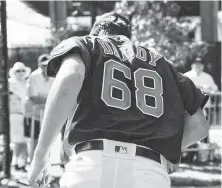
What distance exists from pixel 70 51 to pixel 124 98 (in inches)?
12.1

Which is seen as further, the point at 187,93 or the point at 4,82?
the point at 4,82

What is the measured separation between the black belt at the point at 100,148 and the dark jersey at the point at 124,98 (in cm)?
2

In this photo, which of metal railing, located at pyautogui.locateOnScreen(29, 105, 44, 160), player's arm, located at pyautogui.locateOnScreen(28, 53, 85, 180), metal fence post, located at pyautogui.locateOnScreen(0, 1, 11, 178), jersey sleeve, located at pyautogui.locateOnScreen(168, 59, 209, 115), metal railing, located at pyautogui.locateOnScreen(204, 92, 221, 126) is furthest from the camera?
metal railing, located at pyautogui.locateOnScreen(204, 92, 221, 126)

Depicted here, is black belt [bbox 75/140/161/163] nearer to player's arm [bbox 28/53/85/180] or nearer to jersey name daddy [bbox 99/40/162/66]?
player's arm [bbox 28/53/85/180]

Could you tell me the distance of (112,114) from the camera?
228 cm

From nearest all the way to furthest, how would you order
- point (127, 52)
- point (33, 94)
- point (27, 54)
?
point (127, 52), point (33, 94), point (27, 54)

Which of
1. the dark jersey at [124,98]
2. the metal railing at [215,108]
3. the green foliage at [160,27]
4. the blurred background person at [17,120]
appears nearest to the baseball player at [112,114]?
the dark jersey at [124,98]

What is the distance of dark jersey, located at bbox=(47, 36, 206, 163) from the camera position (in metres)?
2.28

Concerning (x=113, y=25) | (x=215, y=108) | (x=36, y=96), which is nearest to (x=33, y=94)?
(x=36, y=96)

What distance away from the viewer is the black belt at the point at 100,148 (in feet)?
7.39

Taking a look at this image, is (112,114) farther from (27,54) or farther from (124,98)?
(27,54)

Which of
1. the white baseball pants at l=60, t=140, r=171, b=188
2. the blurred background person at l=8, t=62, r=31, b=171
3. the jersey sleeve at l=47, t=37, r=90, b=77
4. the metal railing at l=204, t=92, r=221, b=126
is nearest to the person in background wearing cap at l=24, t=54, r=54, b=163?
the blurred background person at l=8, t=62, r=31, b=171

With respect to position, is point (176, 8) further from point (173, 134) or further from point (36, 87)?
point (173, 134)

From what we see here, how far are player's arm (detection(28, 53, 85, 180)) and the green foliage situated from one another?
329 inches
